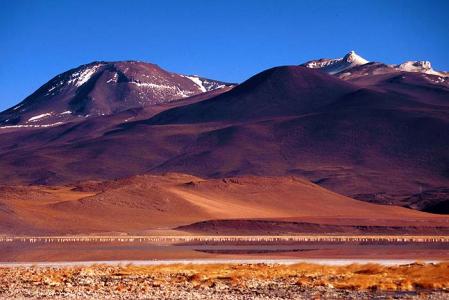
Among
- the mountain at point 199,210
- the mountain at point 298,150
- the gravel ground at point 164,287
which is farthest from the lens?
the mountain at point 298,150

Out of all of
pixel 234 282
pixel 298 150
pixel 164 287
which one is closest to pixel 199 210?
pixel 234 282

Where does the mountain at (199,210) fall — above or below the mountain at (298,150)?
below

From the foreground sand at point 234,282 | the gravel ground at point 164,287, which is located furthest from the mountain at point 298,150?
the gravel ground at point 164,287

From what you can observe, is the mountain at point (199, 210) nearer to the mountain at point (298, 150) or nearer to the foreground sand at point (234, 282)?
the foreground sand at point (234, 282)

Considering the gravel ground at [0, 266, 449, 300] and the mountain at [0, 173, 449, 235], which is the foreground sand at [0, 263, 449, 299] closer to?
the gravel ground at [0, 266, 449, 300]

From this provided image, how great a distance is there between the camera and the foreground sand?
25.4 m

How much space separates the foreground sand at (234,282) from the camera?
25.4 m

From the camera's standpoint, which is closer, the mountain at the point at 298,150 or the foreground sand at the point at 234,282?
the foreground sand at the point at 234,282

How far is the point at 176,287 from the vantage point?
27438 millimetres

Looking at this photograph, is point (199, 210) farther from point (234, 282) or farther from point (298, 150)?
point (298, 150)

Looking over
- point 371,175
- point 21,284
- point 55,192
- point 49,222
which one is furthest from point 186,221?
point 371,175

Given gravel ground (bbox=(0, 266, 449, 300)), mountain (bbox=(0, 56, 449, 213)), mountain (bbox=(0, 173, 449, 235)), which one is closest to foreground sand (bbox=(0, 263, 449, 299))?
gravel ground (bbox=(0, 266, 449, 300))

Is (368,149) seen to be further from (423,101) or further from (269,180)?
(269,180)

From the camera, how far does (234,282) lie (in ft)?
93.6
